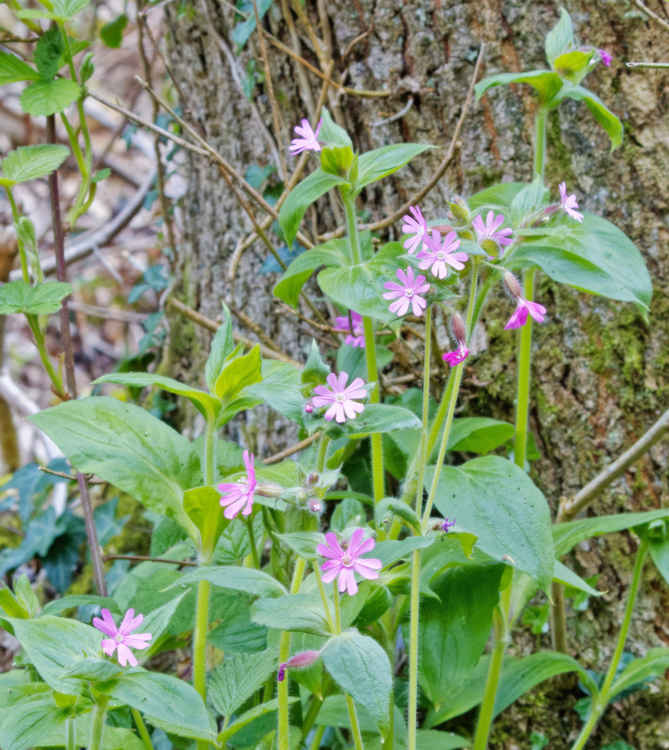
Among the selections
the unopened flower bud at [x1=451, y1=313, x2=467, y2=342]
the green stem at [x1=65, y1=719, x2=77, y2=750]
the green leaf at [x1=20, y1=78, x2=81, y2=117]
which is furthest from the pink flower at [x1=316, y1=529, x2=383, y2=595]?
the green leaf at [x1=20, y1=78, x2=81, y2=117]

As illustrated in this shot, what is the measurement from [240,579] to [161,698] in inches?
5.0

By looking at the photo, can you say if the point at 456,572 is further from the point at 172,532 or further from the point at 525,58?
the point at 525,58

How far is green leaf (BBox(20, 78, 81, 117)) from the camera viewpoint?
1253 millimetres

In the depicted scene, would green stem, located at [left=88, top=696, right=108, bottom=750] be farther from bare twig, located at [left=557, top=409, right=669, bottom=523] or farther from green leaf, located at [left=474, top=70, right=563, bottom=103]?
green leaf, located at [left=474, top=70, right=563, bottom=103]

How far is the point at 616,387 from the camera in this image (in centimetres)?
134

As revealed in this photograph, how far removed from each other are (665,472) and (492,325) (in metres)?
0.37

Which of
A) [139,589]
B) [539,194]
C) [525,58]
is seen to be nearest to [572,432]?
[539,194]

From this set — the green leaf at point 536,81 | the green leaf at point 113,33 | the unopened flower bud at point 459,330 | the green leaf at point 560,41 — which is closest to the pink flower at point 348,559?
the unopened flower bud at point 459,330

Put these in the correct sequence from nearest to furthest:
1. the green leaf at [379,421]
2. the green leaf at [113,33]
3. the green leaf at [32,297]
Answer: the green leaf at [379,421], the green leaf at [32,297], the green leaf at [113,33]

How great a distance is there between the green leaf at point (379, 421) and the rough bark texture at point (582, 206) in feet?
2.08

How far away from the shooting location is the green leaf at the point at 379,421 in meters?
0.76

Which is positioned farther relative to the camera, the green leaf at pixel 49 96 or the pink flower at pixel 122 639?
the green leaf at pixel 49 96

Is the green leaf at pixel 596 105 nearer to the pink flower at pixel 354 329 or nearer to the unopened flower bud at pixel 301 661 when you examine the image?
the pink flower at pixel 354 329

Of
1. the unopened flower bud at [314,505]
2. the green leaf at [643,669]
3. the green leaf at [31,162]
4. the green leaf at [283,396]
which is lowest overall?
the green leaf at [643,669]
